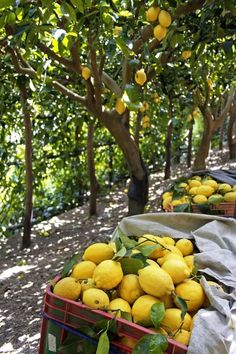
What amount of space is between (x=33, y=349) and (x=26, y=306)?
2.27 ft

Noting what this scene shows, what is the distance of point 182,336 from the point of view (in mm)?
1326

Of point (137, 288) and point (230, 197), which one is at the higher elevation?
point (230, 197)

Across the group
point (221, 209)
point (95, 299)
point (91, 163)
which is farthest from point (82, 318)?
point (91, 163)

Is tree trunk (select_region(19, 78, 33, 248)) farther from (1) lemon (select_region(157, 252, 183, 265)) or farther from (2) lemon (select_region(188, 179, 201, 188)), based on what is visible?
(1) lemon (select_region(157, 252, 183, 265))

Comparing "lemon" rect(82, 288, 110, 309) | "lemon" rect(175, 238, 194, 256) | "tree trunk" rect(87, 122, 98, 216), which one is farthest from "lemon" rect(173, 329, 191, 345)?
"tree trunk" rect(87, 122, 98, 216)

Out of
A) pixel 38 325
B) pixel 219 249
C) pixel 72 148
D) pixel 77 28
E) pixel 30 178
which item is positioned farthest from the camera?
pixel 72 148

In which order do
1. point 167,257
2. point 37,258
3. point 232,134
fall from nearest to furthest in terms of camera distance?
point 167,257, point 37,258, point 232,134

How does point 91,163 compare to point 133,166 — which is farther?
point 91,163

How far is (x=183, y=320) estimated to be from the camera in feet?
4.48

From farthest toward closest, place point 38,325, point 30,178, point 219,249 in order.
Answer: point 30,178 → point 38,325 → point 219,249

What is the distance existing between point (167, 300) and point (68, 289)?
35 cm

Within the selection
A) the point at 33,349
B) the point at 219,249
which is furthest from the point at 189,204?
the point at 33,349

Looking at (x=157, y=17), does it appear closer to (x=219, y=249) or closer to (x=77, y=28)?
(x=77, y=28)

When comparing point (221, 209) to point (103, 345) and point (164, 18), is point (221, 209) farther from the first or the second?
point (103, 345)
